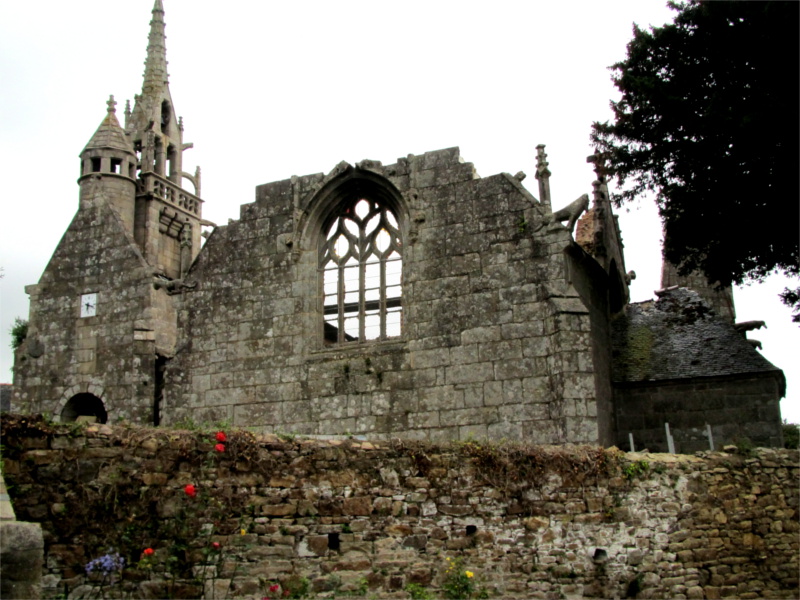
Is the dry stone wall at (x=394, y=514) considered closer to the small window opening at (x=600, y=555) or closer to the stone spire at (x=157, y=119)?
the small window opening at (x=600, y=555)

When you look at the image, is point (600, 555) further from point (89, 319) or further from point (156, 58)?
point (156, 58)

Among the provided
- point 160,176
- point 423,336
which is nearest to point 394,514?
point 423,336

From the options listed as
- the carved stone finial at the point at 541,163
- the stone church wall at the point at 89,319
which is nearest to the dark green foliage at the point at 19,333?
the stone church wall at the point at 89,319

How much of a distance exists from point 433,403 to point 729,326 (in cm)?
625

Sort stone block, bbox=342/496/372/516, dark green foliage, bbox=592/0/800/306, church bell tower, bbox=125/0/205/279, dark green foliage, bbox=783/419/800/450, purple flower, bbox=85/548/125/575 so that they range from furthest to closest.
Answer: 1. church bell tower, bbox=125/0/205/279
2. dark green foliage, bbox=783/419/800/450
3. dark green foliage, bbox=592/0/800/306
4. stone block, bbox=342/496/372/516
5. purple flower, bbox=85/548/125/575

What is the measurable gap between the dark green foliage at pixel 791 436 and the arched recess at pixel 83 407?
44.8 ft

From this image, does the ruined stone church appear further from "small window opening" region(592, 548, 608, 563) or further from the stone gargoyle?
"small window opening" region(592, 548, 608, 563)

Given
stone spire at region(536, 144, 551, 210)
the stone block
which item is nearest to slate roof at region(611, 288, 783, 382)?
stone spire at region(536, 144, 551, 210)

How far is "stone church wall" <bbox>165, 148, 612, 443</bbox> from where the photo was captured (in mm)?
14766

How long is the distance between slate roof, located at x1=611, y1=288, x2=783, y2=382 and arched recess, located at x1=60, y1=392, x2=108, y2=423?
1062 cm

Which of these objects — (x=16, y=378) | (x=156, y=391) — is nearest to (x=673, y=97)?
(x=156, y=391)

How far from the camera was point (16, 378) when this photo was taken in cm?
1978

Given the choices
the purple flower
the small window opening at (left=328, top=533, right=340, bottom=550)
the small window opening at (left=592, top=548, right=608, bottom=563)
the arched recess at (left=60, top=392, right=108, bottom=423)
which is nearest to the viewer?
the purple flower

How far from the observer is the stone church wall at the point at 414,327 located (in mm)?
14766
